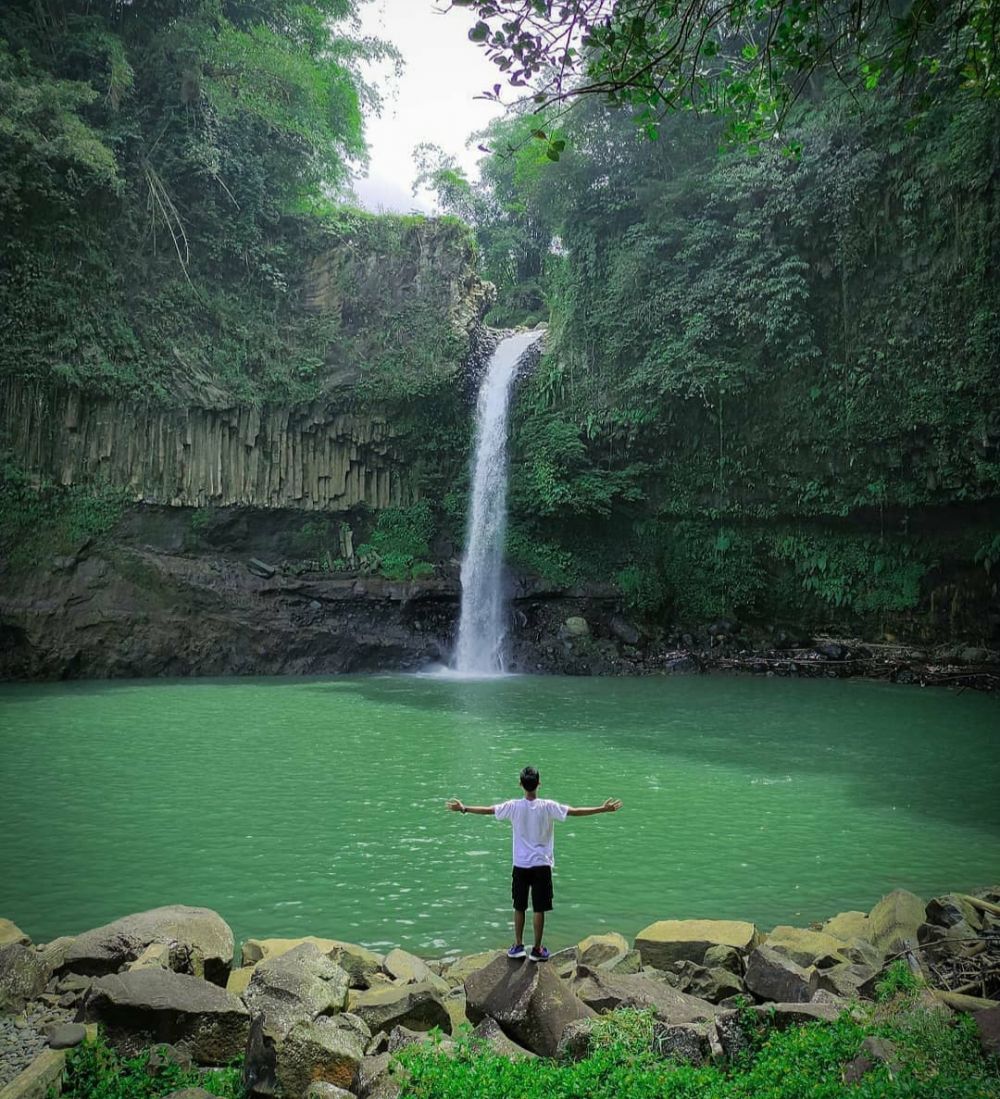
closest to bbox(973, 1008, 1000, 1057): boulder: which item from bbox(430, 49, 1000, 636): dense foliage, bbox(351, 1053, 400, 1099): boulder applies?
bbox(351, 1053, 400, 1099): boulder

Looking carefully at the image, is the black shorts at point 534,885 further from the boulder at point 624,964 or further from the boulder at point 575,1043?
the boulder at point 575,1043

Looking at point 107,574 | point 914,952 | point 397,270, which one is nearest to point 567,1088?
point 914,952

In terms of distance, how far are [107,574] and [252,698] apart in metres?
5.89

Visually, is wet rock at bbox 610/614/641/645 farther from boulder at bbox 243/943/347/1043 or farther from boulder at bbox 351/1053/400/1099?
boulder at bbox 351/1053/400/1099

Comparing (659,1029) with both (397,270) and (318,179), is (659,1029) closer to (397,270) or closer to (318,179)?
(397,270)

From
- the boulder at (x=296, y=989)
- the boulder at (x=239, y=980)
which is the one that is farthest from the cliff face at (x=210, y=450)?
the boulder at (x=296, y=989)

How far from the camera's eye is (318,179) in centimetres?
2564

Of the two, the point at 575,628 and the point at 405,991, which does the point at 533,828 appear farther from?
the point at 575,628

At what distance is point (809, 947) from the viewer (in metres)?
5.02

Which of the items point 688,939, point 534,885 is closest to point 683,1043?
point 534,885

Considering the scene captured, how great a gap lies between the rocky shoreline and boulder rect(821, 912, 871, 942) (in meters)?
0.08

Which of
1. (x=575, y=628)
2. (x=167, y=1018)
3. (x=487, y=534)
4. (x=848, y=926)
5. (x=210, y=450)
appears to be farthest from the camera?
(x=487, y=534)

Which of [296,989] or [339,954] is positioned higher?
[296,989]

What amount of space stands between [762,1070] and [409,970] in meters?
2.07
